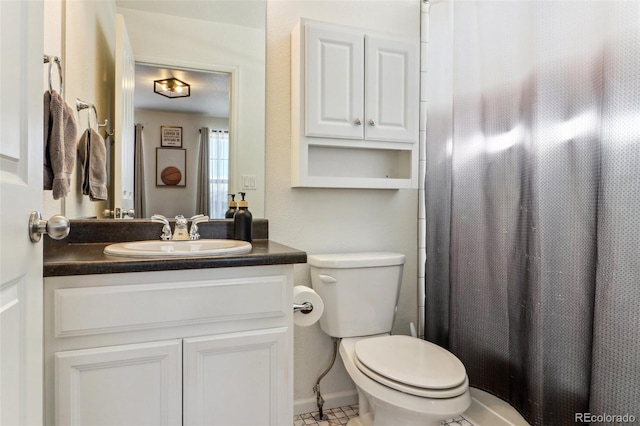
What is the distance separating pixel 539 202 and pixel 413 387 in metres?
0.78

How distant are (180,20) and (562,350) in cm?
193

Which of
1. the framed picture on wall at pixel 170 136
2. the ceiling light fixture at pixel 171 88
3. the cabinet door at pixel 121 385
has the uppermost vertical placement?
the ceiling light fixture at pixel 171 88

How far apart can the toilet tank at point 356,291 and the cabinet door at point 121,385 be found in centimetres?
82

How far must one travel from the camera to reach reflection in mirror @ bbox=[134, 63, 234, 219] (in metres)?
1.61

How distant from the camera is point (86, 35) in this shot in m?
1.46

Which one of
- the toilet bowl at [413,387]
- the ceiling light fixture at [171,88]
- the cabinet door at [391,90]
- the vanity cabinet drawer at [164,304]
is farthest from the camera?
the cabinet door at [391,90]

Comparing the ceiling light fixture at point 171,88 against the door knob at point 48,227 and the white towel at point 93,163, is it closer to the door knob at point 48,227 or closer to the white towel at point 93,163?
the white towel at point 93,163

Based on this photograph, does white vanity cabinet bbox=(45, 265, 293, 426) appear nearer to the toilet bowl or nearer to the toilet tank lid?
the toilet bowl

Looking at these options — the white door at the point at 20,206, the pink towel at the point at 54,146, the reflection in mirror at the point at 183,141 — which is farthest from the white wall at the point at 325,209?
the white door at the point at 20,206

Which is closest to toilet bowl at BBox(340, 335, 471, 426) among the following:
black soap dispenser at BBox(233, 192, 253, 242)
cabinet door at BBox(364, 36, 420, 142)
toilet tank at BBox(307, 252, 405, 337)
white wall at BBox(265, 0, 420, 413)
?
toilet tank at BBox(307, 252, 405, 337)

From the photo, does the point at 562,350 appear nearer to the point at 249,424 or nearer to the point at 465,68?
the point at 249,424

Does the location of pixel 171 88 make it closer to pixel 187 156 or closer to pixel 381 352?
pixel 187 156

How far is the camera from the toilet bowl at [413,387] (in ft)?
4.18

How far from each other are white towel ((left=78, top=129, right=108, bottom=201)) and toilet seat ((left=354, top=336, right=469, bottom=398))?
1.18 metres
